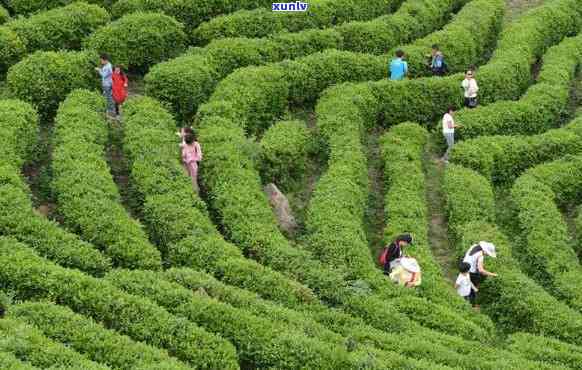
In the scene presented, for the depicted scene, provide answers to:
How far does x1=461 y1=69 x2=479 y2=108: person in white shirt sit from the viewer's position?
83.5ft

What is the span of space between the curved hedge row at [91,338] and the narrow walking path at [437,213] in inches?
348

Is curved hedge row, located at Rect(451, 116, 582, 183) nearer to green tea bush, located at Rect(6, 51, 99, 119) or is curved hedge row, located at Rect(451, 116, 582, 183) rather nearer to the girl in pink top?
the girl in pink top

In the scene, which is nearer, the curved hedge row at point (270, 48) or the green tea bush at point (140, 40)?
the curved hedge row at point (270, 48)

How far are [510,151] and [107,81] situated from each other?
Answer: 1096cm

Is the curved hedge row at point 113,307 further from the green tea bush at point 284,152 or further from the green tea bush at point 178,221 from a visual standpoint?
the green tea bush at point 284,152

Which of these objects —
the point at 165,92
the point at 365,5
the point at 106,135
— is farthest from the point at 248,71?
the point at 365,5

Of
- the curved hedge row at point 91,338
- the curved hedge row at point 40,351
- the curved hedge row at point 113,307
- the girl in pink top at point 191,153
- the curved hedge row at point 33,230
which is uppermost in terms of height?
the girl in pink top at point 191,153

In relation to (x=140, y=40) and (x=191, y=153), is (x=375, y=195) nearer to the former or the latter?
(x=191, y=153)

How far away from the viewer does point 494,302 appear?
1858cm

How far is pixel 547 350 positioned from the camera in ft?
53.1

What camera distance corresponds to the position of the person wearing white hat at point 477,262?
18.3 m

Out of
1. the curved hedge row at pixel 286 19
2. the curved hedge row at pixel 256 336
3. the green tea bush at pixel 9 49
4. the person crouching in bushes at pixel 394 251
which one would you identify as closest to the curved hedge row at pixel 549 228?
the person crouching in bushes at pixel 394 251

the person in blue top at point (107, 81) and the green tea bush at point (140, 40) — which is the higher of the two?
the green tea bush at point (140, 40)

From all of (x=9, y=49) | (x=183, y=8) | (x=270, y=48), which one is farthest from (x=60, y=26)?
(x=270, y=48)
